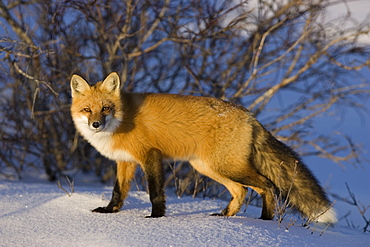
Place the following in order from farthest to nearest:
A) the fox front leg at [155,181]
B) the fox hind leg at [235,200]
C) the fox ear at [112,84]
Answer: the fox hind leg at [235,200], the fox ear at [112,84], the fox front leg at [155,181]

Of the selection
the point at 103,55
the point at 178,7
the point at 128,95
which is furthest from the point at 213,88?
the point at 128,95

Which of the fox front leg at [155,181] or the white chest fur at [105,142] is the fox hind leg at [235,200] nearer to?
the fox front leg at [155,181]

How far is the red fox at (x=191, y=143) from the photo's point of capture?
3.31 meters

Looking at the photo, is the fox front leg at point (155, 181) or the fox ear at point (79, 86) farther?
the fox ear at point (79, 86)

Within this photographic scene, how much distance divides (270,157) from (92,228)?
1.59 metres

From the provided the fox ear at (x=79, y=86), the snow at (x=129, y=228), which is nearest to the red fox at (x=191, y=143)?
the fox ear at (x=79, y=86)

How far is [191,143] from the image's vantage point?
3393 mm

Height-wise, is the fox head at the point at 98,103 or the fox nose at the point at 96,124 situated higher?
the fox head at the point at 98,103

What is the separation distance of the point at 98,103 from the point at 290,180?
1742 mm

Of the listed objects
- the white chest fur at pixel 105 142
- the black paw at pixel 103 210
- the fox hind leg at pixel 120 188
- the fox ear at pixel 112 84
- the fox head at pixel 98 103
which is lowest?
the black paw at pixel 103 210

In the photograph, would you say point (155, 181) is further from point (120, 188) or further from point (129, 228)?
point (129, 228)

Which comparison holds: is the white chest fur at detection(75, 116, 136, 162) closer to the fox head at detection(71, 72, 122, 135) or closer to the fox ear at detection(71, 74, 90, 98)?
the fox head at detection(71, 72, 122, 135)

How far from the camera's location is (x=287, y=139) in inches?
226

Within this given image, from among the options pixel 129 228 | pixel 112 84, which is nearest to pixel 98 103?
pixel 112 84
